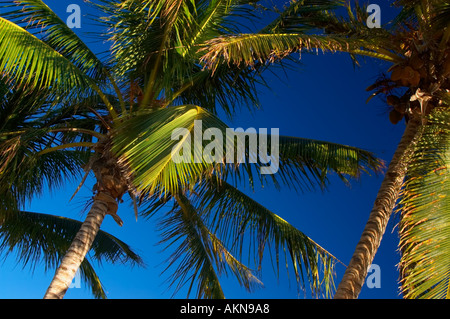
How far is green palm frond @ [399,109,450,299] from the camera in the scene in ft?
14.0

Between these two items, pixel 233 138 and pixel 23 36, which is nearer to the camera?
pixel 233 138

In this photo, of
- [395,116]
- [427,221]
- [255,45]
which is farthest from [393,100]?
[427,221]

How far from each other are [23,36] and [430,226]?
17.5 ft

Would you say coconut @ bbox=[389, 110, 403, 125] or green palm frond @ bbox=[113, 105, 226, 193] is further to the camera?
coconut @ bbox=[389, 110, 403, 125]

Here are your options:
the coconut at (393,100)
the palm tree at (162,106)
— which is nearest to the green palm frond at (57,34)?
the palm tree at (162,106)

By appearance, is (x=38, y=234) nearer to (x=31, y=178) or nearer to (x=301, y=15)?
(x=31, y=178)

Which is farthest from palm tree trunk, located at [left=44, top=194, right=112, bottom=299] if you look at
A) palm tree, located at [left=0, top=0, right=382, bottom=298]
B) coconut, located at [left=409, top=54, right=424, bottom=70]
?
coconut, located at [left=409, top=54, right=424, bottom=70]

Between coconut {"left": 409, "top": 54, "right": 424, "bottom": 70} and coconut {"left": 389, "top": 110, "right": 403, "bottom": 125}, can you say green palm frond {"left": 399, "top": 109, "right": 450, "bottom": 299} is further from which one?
coconut {"left": 389, "top": 110, "right": 403, "bottom": 125}

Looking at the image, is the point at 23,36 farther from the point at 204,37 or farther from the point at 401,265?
the point at 401,265

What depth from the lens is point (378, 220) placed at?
591 cm

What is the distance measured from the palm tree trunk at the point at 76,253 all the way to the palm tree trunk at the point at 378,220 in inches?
123

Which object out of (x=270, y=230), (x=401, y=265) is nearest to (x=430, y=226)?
(x=401, y=265)

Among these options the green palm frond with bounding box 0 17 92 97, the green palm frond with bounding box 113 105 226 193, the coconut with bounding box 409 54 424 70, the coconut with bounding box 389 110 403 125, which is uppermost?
the green palm frond with bounding box 0 17 92 97

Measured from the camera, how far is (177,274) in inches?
324
